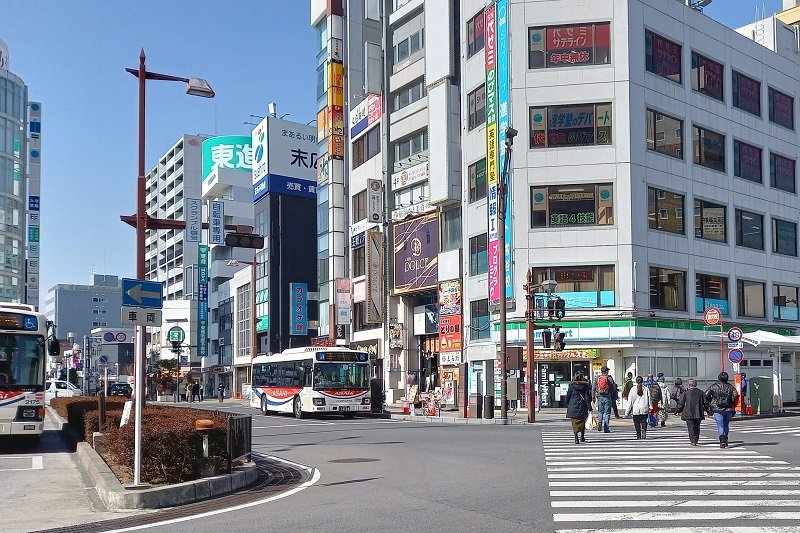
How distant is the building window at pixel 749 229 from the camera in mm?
48031

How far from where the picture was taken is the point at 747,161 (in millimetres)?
49156

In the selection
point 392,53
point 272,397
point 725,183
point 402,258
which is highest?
point 392,53

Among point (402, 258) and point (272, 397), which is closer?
point (272, 397)

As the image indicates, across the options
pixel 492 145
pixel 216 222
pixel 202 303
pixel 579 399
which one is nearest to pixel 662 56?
pixel 492 145

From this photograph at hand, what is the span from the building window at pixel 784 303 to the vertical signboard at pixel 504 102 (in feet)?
58.9

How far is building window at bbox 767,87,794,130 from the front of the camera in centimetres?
5128

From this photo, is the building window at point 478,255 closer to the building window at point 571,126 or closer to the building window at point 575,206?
the building window at point 575,206

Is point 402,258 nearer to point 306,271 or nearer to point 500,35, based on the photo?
point 500,35

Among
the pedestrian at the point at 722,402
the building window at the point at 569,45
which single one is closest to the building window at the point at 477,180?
the building window at the point at 569,45

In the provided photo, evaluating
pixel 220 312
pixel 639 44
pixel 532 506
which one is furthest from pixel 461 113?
pixel 220 312

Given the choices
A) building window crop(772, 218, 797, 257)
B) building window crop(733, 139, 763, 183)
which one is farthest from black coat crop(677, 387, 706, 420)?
building window crop(772, 218, 797, 257)

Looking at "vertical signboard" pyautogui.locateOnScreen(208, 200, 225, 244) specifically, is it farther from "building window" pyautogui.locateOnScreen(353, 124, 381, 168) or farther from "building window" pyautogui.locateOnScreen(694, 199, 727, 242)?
Answer: "building window" pyautogui.locateOnScreen(694, 199, 727, 242)

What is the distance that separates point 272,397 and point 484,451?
23.9m

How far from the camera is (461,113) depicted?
47.3 meters
